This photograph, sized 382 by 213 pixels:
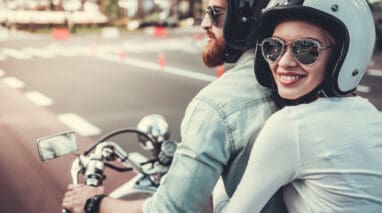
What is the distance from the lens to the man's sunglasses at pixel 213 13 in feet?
5.52

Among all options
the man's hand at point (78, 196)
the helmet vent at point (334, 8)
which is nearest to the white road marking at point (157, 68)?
the man's hand at point (78, 196)

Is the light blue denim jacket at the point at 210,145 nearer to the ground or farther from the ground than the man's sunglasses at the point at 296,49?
nearer to the ground

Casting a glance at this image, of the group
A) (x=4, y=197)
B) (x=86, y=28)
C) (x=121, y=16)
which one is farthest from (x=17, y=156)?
(x=121, y=16)

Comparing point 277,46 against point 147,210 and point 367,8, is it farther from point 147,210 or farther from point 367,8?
point 147,210

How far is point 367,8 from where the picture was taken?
1.55m

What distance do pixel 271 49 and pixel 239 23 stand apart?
0.64ft

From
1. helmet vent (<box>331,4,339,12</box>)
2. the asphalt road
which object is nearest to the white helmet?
helmet vent (<box>331,4,339,12</box>)

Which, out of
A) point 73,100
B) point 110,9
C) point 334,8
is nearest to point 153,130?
point 334,8

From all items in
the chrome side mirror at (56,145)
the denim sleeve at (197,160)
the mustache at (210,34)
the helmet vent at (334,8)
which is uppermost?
the helmet vent at (334,8)

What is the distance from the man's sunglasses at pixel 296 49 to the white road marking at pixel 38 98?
6962 mm

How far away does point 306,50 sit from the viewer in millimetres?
1449

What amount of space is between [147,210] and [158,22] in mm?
39370

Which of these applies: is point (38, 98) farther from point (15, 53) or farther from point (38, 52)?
point (38, 52)

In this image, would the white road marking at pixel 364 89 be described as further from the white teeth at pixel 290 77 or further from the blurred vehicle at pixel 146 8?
the blurred vehicle at pixel 146 8
